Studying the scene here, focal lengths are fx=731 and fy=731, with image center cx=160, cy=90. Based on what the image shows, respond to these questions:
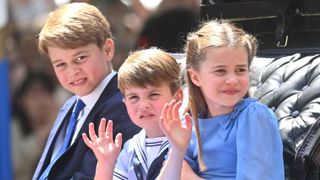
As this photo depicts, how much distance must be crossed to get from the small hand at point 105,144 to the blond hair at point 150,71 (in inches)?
6.2

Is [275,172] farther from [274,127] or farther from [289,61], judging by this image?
[289,61]

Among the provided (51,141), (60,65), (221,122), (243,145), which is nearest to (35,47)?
(51,141)

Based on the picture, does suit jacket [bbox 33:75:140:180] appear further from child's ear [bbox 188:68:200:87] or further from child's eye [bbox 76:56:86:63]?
child's ear [bbox 188:68:200:87]

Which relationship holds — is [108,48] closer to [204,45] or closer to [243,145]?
[204,45]

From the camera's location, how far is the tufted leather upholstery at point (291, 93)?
7.56 ft

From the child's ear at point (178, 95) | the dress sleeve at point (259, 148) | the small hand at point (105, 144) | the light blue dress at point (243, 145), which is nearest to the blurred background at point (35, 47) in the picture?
the child's ear at point (178, 95)

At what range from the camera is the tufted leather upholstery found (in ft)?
7.56

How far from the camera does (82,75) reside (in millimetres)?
2598

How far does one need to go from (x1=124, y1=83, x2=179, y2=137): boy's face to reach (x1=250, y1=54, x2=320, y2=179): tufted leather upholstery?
300mm

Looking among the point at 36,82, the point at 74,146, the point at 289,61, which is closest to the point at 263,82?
the point at 289,61

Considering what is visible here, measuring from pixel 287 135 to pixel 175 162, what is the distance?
45 centimetres

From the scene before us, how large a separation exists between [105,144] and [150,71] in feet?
0.88

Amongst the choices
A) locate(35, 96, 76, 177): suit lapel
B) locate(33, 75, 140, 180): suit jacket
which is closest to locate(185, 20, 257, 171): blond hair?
locate(33, 75, 140, 180): suit jacket

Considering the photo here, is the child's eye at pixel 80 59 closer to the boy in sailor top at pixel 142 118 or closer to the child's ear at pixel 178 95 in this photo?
the boy in sailor top at pixel 142 118
